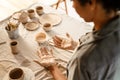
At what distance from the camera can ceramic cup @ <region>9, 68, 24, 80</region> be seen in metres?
1.25

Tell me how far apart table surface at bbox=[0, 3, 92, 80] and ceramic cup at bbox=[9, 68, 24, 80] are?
3.9 inches

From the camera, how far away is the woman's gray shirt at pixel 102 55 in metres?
0.77

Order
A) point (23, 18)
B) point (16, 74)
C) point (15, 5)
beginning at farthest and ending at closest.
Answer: point (15, 5), point (23, 18), point (16, 74)

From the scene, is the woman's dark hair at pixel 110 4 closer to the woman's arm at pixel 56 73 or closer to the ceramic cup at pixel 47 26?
the woman's arm at pixel 56 73

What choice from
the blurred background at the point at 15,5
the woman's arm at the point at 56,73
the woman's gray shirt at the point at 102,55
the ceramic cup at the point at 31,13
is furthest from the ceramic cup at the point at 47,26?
the blurred background at the point at 15,5

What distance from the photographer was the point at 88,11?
77 centimetres

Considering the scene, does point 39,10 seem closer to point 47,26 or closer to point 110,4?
point 47,26

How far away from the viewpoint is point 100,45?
2.54ft

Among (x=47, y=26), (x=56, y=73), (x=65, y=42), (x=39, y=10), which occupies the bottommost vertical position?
(x=56, y=73)

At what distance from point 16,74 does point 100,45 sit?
2.24ft

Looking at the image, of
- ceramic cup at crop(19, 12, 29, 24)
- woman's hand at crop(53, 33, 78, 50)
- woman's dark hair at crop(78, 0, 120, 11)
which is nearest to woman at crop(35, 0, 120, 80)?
woman's dark hair at crop(78, 0, 120, 11)

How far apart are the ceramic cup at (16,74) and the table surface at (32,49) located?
10 centimetres

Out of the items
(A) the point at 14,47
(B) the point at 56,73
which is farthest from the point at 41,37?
(B) the point at 56,73

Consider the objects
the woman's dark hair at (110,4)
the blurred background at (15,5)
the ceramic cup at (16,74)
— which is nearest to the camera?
the woman's dark hair at (110,4)
